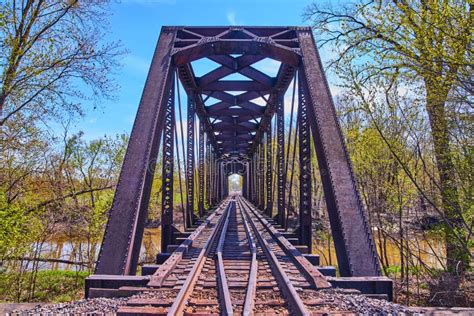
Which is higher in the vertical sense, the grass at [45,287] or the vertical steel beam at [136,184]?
the vertical steel beam at [136,184]

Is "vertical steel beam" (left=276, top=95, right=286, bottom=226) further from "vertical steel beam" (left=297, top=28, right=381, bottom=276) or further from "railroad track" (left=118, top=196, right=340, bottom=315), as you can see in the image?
"railroad track" (left=118, top=196, right=340, bottom=315)

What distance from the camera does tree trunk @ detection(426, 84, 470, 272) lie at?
7796 mm

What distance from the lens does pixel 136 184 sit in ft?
16.7

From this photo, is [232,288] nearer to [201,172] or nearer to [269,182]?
[269,182]

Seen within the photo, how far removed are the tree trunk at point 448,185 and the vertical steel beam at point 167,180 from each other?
562cm

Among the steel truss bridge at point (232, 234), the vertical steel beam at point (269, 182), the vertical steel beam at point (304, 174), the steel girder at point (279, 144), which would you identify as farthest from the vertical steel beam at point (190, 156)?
the vertical steel beam at point (304, 174)

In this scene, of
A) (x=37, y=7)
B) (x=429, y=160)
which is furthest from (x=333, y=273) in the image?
(x=37, y=7)

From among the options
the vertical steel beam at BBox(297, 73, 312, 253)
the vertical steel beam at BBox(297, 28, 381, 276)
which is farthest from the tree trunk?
the vertical steel beam at BBox(297, 28, 381, 276)

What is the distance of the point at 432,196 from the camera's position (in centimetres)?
1013

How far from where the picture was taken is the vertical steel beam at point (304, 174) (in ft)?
24.9

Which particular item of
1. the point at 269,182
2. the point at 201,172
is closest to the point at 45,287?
the point at 201,172

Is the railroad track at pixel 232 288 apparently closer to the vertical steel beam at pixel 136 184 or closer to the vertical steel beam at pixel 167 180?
the vertical steel beam at pixel 136 184

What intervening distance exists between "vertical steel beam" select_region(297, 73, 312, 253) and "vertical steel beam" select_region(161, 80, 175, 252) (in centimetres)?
296

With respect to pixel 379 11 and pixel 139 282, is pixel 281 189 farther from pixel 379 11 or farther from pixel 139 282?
pixel 139 282
